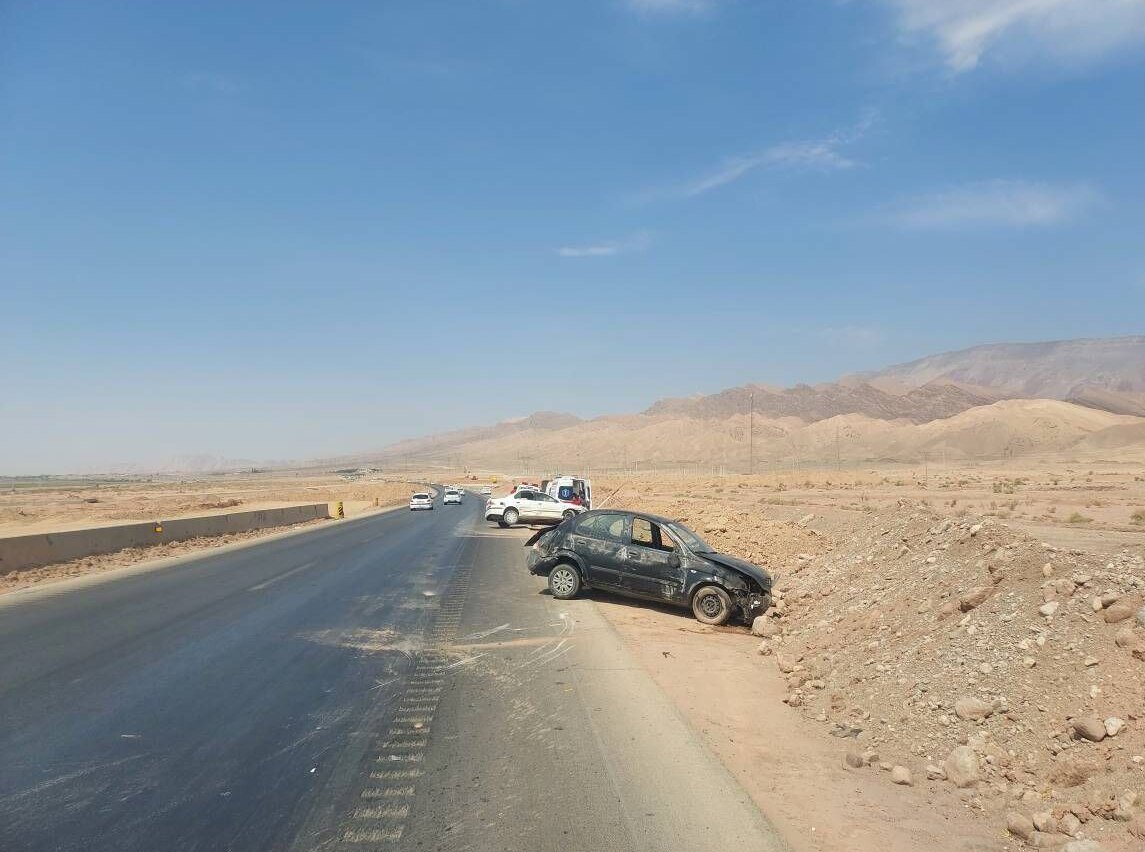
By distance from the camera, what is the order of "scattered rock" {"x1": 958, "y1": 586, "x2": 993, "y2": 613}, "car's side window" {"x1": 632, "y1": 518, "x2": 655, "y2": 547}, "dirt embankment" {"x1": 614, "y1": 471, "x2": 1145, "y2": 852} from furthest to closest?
"car's side window" {"x1": 632, "y1": 518, "x2": 655, "y2": 547}
"scattered rock" {"x1": 958, "y1": 586, "x2": 993, "y2": 613}
"dirt embankment" {"x1": 614, "y1": 471, "x2": 1145, "y2": 852}

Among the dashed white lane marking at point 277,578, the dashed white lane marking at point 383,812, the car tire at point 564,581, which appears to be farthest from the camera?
the dashed white lane marking at point 277,578

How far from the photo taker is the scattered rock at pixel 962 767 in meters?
5.79

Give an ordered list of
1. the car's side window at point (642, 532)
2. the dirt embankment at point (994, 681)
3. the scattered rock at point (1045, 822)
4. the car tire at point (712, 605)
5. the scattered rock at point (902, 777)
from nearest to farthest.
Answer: the scattered rock at point (1045, 822), the dirt embankment at point (994, 681), the scattered rock at point (902, 777), the car tire at point (712, 605), the car's side window at point (642, 532)

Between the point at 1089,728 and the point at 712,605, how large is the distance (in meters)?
6.82

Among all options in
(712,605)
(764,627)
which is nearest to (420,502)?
(712,605)

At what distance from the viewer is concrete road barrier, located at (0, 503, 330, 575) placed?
17.0 m

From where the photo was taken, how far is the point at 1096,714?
5.63 meters

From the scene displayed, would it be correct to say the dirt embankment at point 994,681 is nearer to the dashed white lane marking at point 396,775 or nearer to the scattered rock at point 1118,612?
the scattered rock at point 1118,612

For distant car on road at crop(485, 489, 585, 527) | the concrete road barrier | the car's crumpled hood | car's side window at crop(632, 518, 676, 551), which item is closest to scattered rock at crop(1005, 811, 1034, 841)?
the car's crumpled hood

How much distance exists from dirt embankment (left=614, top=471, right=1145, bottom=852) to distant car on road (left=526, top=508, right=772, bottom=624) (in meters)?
1.30

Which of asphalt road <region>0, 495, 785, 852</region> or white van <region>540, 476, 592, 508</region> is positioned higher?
white van <region>540, 476, 592, 508</region>

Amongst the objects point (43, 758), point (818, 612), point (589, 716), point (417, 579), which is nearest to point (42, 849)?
point (43, 758)

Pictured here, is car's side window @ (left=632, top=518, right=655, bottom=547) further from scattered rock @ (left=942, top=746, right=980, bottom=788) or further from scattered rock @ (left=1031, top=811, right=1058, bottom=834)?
scattered rock @ (left=1031, top=811, right=1058, bottom=834)

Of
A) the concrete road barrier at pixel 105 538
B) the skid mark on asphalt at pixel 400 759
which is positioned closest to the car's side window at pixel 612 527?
the skid mark on asphalt at pixel 400 759
